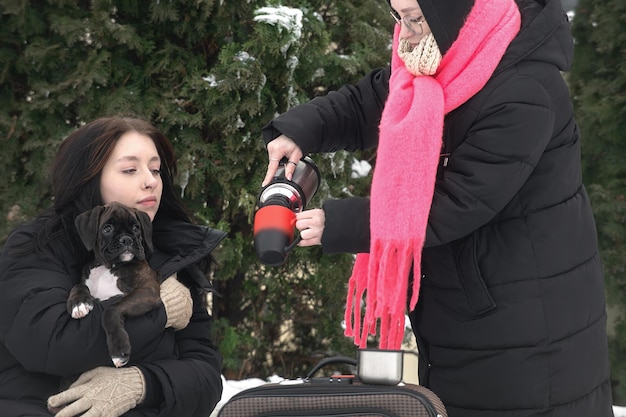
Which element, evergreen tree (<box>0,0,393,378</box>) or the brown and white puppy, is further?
evergreen tree (<box>0,0,393,378</box>)

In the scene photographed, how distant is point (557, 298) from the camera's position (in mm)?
2080

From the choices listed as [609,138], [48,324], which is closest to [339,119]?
[48,324]

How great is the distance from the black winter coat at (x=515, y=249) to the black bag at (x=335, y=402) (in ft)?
0.92

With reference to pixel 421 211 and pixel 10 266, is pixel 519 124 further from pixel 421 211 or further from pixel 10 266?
pixel 10 266

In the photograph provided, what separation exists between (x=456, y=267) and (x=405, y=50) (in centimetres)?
61

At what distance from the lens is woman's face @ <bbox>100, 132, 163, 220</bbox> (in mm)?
2396

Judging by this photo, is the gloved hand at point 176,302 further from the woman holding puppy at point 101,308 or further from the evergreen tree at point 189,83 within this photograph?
the evergreen tree at point 189,83

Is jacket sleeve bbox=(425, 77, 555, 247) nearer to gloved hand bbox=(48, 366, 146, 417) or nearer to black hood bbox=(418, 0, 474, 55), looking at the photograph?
black hood bbox=(418, 0, 474, 55)

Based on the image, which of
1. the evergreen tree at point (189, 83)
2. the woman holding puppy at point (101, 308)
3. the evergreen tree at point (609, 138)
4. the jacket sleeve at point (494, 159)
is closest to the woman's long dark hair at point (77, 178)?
the woman holding puppy at point (101, 308)

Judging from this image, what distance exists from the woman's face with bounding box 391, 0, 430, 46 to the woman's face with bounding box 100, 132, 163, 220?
890mm

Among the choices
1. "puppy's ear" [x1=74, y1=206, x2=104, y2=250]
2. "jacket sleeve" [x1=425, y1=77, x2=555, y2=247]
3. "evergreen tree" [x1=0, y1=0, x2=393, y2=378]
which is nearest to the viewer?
"jacket sleeve" [x1=425, y1=77, x2=555, y2=247]

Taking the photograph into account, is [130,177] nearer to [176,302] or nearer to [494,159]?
[176,302]

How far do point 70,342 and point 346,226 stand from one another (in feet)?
2.62

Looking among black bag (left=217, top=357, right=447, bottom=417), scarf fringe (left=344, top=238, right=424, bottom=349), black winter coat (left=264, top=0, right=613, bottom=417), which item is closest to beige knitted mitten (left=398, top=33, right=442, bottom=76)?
black winter coat (left=264, top=0, right=613, bottom=417)
